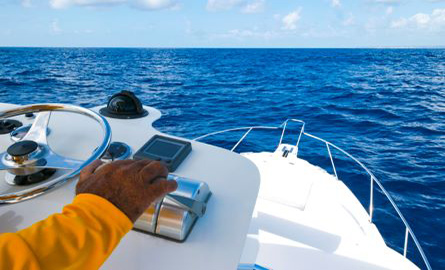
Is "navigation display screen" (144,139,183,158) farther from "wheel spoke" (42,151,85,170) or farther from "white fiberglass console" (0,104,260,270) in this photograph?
"wheel spoke" (42,151,85,170)

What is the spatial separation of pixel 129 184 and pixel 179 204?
184 mm

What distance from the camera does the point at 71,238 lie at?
1.52 ft

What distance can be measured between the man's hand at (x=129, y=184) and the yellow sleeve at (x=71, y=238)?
0.02 meters

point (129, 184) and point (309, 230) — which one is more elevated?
point (129, 184)

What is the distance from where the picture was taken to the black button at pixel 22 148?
80 cm

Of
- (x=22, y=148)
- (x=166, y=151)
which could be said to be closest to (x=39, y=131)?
(x=22, y=148)

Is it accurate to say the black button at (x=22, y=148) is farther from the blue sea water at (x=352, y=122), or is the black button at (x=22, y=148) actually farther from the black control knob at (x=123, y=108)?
the blue sea water at (x=352, y=122)

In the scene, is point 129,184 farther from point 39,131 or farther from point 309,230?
point 309,230

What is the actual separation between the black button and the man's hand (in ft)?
1.06

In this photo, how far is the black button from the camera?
0.80 m

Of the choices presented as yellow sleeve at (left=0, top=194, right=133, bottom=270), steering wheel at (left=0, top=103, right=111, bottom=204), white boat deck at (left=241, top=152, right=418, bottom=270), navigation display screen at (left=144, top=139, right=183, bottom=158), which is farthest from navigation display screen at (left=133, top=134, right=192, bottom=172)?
white boat deck at (left=241, top=152, right=418, bottom=270)

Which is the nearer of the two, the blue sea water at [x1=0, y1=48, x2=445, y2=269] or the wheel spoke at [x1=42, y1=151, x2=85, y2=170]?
the wheel spoke at [x1=42, y1=151, x2=85, y2=170]

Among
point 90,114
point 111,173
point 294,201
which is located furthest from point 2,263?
point 294,201

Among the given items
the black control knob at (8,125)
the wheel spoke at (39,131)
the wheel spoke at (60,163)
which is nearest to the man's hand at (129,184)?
the wheel spoke at (60,163)
